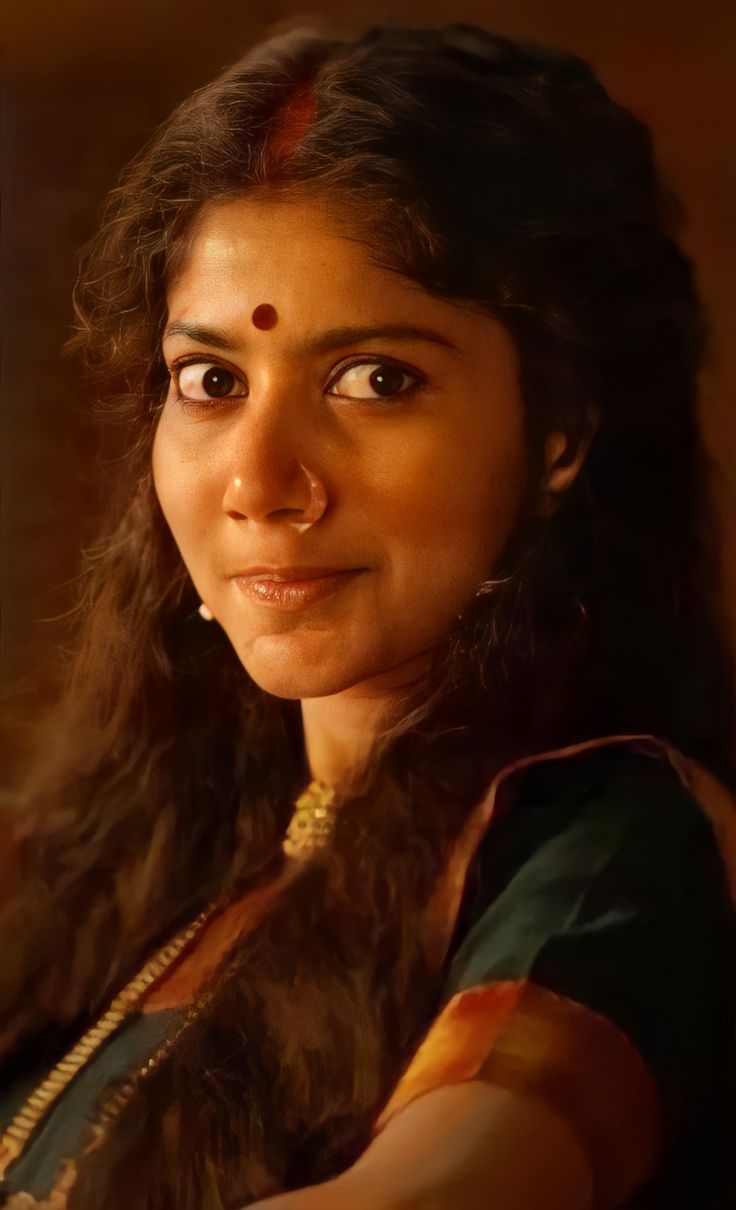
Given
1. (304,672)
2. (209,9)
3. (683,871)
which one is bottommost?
(683,871)

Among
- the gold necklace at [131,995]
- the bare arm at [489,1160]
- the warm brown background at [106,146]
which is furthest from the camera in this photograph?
the gold necklace at [131,995]

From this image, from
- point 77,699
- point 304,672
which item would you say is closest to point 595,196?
point 304,672

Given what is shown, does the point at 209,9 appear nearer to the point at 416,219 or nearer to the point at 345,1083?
the point at 416,219

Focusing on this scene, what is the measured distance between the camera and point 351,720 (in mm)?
882

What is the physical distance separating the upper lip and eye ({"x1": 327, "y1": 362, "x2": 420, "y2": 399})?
118mm

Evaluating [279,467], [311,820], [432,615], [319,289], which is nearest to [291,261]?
[319,289]

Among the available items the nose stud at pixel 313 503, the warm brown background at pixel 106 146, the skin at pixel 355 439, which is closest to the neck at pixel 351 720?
the skin at pixel 355 439

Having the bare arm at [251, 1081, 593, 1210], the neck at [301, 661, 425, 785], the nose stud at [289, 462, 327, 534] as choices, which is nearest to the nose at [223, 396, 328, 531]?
the nose stud at [289, 462, 327, 534]

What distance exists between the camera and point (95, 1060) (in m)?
0.89

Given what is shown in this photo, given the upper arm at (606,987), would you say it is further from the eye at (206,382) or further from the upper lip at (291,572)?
the eye at (206,382)

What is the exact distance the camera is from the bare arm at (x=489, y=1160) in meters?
0.67

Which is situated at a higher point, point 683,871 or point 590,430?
point 590,430

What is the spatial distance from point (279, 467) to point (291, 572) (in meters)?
0.07

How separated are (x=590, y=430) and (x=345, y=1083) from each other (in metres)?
0.45
